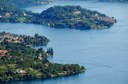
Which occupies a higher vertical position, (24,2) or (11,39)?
(11,39)

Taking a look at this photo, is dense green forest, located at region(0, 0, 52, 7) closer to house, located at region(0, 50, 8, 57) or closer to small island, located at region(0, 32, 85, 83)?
small island, located at region(0, 32, 85, 83)

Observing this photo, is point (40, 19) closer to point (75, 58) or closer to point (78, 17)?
point (78, 17)

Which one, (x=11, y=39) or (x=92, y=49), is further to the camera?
(x=11, y=39)

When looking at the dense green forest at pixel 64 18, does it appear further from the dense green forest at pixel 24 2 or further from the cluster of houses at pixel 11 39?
the cluster of houses at pixel 11 39

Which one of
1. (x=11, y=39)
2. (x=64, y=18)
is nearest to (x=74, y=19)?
(x=64, y=18)

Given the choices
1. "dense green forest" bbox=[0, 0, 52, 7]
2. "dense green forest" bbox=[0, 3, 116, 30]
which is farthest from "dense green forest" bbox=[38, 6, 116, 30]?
"dense green forest" bbox=[0, 0, 52, 7]

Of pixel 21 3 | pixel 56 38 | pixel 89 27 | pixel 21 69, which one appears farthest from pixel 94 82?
pixel 21 3

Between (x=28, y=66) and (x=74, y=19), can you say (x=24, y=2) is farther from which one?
(x=28, y=66)

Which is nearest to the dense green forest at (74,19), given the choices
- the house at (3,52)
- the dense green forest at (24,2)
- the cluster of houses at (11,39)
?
the cluster of houses at (11,39)
